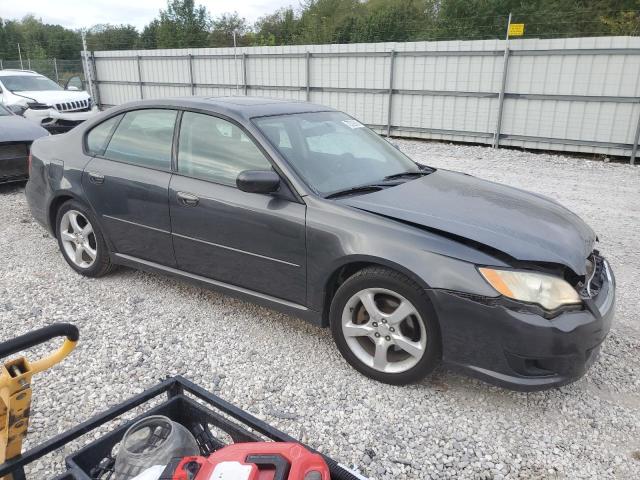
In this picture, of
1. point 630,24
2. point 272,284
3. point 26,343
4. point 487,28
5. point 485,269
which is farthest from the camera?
point 487,28

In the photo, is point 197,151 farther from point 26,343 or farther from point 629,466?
point 629,466

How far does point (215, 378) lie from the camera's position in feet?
10.0

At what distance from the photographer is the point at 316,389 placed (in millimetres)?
2949

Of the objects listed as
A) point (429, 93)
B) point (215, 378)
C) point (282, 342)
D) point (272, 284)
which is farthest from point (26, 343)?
point (429, 93)

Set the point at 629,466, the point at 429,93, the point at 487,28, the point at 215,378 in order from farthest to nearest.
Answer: the point at 487,28
the point at 429,93
the point at 215,378
the point at 629,466

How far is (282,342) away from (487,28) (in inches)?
1195

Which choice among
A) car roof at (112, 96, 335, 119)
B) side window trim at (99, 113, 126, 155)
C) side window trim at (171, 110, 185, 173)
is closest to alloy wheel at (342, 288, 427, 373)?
car roof at (112, 96, 335, 119)

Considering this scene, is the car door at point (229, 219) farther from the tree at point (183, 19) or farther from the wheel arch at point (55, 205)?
the tree at point (183, 19)

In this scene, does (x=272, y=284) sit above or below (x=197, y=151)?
below

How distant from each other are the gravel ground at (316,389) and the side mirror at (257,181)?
41.6 inches

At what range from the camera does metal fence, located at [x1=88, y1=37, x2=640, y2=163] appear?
409 inches

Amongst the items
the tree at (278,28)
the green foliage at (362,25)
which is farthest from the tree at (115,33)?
the tree at (278,28)

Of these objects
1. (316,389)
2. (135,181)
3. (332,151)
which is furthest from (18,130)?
(316,389)

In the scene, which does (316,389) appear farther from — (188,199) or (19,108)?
(19,108)
